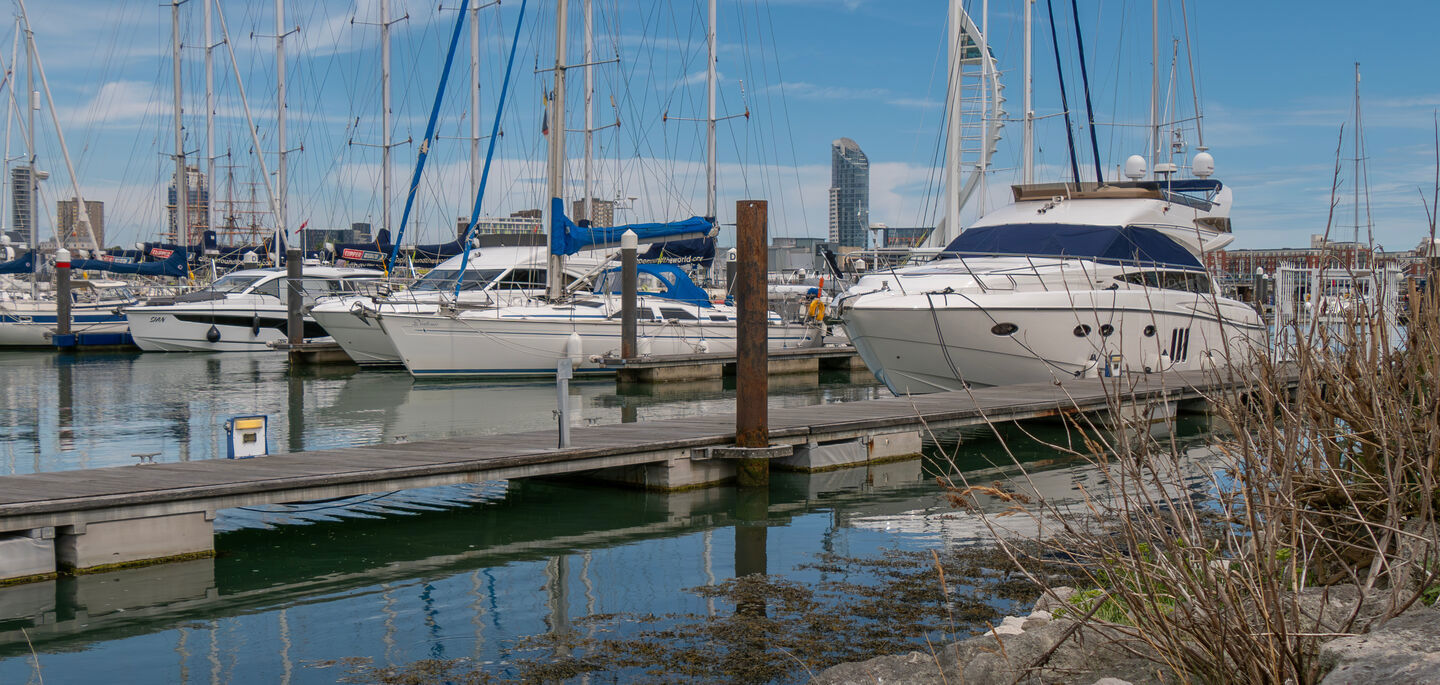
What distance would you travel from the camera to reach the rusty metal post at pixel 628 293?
24.0 meters

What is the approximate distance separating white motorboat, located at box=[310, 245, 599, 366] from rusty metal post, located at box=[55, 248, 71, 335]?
8.49 m

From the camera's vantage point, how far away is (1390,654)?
137 inches

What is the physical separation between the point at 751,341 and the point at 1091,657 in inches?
285

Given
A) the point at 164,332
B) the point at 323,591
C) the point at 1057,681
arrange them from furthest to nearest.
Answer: the point at 164,332 < the point at 323,591 < the point at 1057,681

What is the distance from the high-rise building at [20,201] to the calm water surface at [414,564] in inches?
1030

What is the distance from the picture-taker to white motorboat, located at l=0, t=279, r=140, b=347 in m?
32.3

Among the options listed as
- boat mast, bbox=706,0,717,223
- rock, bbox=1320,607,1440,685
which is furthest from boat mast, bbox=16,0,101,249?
rock, bbox=1320,607,1440,685

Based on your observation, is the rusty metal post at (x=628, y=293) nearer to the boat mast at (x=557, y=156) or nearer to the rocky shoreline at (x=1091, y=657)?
the boat mast at (x=557, y=156)

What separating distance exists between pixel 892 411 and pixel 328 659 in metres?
9.04

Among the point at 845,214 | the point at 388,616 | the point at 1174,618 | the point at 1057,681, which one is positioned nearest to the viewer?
the point at 1174,618

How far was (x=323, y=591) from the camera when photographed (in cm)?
860

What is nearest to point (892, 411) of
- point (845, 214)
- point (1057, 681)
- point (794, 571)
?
point (794, 571)

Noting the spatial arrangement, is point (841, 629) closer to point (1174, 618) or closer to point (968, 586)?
point (968, 586)

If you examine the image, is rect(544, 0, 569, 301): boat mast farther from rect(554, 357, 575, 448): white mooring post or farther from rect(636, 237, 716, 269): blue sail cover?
rect(554, 357, 575, 448): white mooring post
